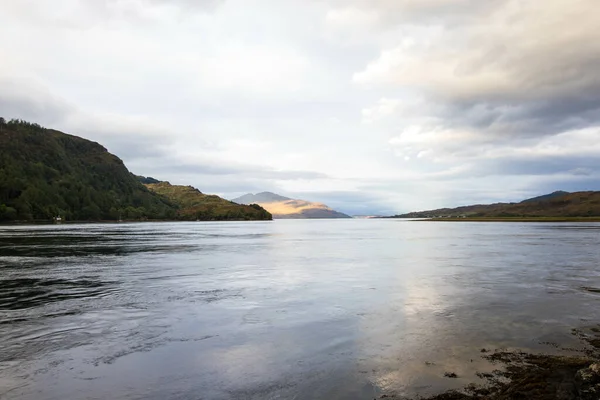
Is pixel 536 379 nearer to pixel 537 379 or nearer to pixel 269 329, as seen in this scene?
pixel 537 379

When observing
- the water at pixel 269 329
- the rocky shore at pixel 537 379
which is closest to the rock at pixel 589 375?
the rocky shore at pixel 537 379

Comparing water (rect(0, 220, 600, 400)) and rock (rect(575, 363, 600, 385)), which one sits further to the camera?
water (rect(0, 220, 600, 400))

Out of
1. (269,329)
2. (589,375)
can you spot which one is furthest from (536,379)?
(269,329)

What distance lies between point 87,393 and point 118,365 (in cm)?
231

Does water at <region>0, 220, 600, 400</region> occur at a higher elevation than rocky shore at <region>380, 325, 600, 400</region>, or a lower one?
lower

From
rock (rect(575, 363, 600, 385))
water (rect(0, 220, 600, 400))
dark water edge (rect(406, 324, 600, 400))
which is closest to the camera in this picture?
rock (rect(575, 363, 600, 385))

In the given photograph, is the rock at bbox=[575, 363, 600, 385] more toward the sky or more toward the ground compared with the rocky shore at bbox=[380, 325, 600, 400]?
more toward the sky

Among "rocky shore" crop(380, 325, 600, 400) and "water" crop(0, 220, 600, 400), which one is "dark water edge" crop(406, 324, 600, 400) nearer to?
"rocky shore" crop(380, 325, 600, 400)

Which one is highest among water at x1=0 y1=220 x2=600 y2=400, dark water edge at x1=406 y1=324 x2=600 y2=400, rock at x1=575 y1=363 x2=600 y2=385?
rock at x1=575 y1=363 x2=600 y2=385

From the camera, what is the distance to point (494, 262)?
46.5 metres

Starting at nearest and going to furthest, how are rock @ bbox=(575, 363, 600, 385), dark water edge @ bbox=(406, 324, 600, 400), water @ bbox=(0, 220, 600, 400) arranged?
1. rock @ bbox=(575, 363, 600, 385)
2. dark water edge @ bbox=(406, 324, 600, 400)
3. water @ bbox=(0, 220, 600, 400)

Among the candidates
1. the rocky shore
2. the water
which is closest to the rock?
the rocky shore

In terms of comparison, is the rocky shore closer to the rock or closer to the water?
the rock

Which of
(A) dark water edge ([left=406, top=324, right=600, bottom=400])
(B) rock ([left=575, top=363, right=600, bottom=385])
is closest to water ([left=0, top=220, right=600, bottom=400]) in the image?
(A) dark water edge ([left=406, top=324, right=600, bottom=400])
